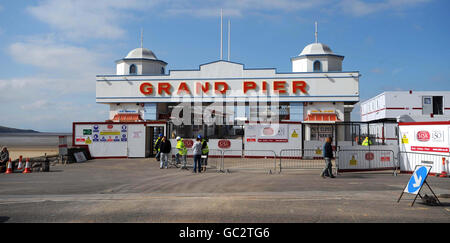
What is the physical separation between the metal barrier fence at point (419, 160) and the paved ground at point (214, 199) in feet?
3.70

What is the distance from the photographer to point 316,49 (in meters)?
30.1

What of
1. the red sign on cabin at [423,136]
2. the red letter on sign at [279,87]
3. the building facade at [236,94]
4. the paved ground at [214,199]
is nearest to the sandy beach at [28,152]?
the building facade at [236,94]

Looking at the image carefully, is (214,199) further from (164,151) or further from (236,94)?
(236,94)

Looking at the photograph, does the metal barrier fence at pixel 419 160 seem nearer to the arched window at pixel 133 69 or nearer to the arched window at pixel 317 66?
the arched window at pixel 317 66

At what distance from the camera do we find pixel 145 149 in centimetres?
2217

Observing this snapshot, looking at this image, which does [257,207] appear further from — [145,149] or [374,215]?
[145,149]

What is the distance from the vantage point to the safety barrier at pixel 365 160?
14.5 m

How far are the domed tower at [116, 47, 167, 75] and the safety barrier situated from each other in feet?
76.3

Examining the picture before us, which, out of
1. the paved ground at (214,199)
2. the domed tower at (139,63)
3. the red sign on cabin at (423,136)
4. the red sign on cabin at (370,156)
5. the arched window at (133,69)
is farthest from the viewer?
the arched window at (133,69)

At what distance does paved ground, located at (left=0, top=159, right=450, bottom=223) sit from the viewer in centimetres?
689

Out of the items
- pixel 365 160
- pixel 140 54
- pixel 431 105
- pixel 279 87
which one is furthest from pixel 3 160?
pixel 431 105

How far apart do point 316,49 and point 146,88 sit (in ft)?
56.7

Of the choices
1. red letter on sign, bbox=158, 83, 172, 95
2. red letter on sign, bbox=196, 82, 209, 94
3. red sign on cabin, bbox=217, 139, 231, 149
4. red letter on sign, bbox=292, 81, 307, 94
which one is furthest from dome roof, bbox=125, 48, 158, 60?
red letter on sign, bbox=292, 81, 307, 94
